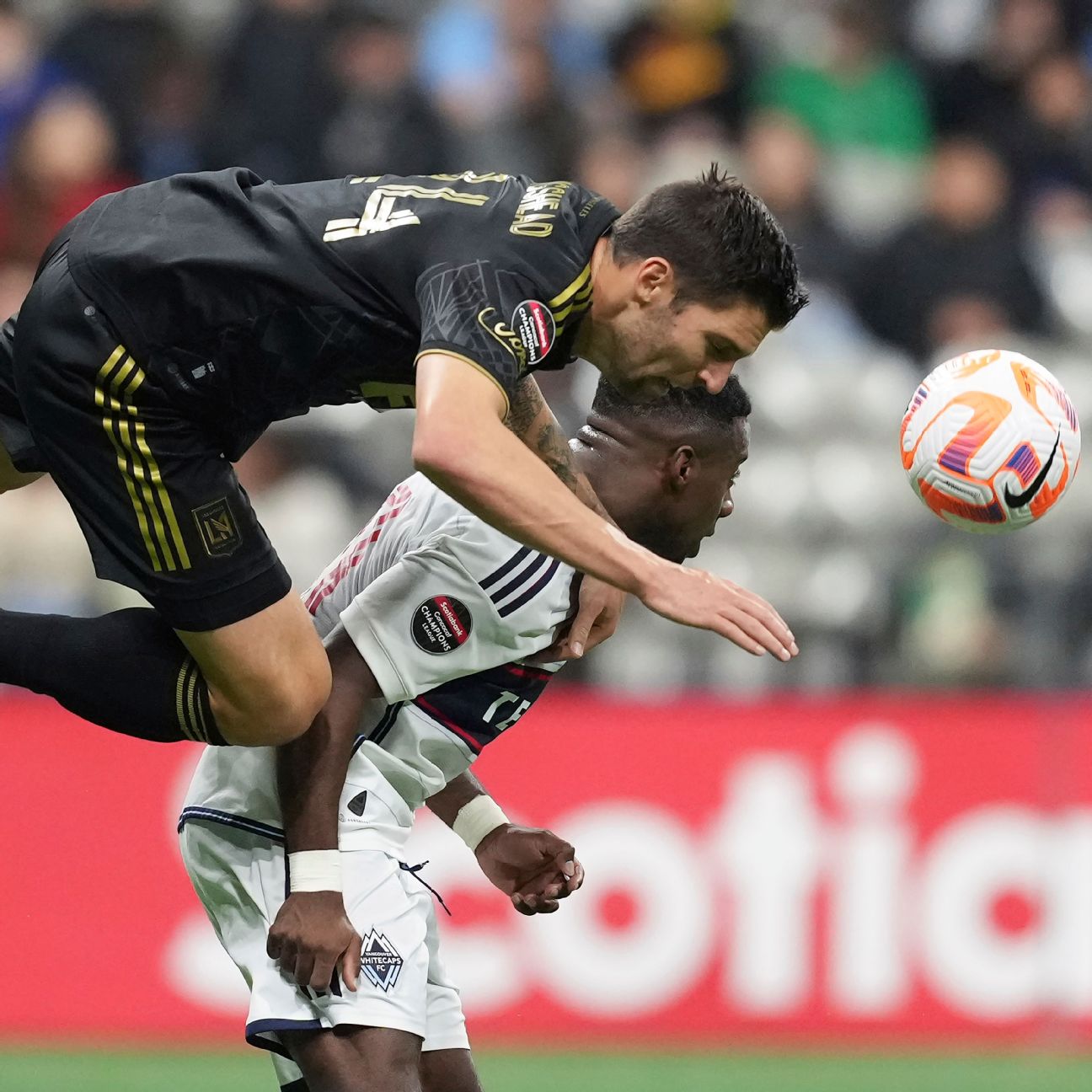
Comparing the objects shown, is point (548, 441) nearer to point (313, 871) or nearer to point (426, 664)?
point (426, 664)

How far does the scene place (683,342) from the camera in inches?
157

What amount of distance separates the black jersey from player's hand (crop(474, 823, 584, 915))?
1.02m

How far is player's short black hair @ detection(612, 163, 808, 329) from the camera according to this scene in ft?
12.9

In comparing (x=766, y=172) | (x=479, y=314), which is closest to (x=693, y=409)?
(x=479, y=314)

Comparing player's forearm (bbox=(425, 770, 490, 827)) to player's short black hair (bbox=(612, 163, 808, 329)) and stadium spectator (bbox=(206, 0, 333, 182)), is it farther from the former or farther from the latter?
stadium spectator (bbox=(206, 0, 333, 182))

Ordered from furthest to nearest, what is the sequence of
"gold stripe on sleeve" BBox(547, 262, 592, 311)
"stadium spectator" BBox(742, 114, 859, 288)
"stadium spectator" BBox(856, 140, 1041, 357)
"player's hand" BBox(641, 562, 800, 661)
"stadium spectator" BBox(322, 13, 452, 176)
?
"stadium spectator" BBox(322, 13, 452, 176)
"stadium spectator" BBox(742, 114, 859, 288)
"stadium spectator" BBox(856, 140, 1041, 357)
"gold stripe on sleeve" BBox(547, 262, 592, 311)
"player's hand" BBox(641, 562, 800, 661)

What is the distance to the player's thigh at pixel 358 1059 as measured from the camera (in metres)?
3.88

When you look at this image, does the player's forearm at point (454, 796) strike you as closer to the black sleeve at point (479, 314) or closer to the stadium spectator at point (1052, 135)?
the black sleeve at point (479, 314)

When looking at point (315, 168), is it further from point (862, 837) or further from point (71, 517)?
point (862, 837)

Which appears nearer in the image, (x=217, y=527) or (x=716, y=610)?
(x=716, y=610)

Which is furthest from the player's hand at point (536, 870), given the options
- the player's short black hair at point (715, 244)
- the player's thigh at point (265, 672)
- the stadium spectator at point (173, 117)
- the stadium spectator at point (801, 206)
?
the stadium spectator at point (173, 117)

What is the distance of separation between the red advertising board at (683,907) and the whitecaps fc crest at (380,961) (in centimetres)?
345

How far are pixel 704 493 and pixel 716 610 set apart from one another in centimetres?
81

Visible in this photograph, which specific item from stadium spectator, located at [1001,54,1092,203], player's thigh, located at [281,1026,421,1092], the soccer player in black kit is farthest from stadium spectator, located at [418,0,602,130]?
player's thigh, located at [281,1026,421,1092]
